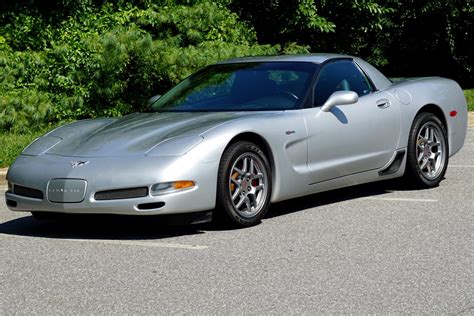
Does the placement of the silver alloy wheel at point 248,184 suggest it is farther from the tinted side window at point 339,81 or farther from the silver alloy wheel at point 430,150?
the silver alloy wheel at point 430,150

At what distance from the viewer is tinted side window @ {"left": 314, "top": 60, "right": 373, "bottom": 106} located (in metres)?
9.10

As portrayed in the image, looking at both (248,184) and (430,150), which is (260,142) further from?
(430,150)

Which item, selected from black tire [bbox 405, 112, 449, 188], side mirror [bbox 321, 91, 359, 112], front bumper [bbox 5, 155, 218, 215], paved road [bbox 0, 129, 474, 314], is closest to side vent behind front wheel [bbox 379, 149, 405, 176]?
black tire [bbox 405, 112, 449, 188]

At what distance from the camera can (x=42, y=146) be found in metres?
8.45

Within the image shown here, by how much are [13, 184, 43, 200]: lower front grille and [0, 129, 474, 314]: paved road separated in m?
0.33

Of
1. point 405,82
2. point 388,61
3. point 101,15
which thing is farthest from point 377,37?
point 405,82

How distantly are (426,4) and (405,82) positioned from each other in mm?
13511

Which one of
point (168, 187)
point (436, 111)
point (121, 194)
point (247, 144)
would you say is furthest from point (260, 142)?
point (436, 111)

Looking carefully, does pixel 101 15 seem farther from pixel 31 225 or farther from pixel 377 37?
pixel 31 225

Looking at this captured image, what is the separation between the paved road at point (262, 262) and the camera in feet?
18.8

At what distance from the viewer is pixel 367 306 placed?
18.3ft

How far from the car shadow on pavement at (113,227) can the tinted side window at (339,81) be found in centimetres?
101

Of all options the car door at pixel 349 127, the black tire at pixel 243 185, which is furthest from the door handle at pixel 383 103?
the black tire at pixel 243 185

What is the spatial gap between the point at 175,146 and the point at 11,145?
5789 mm
